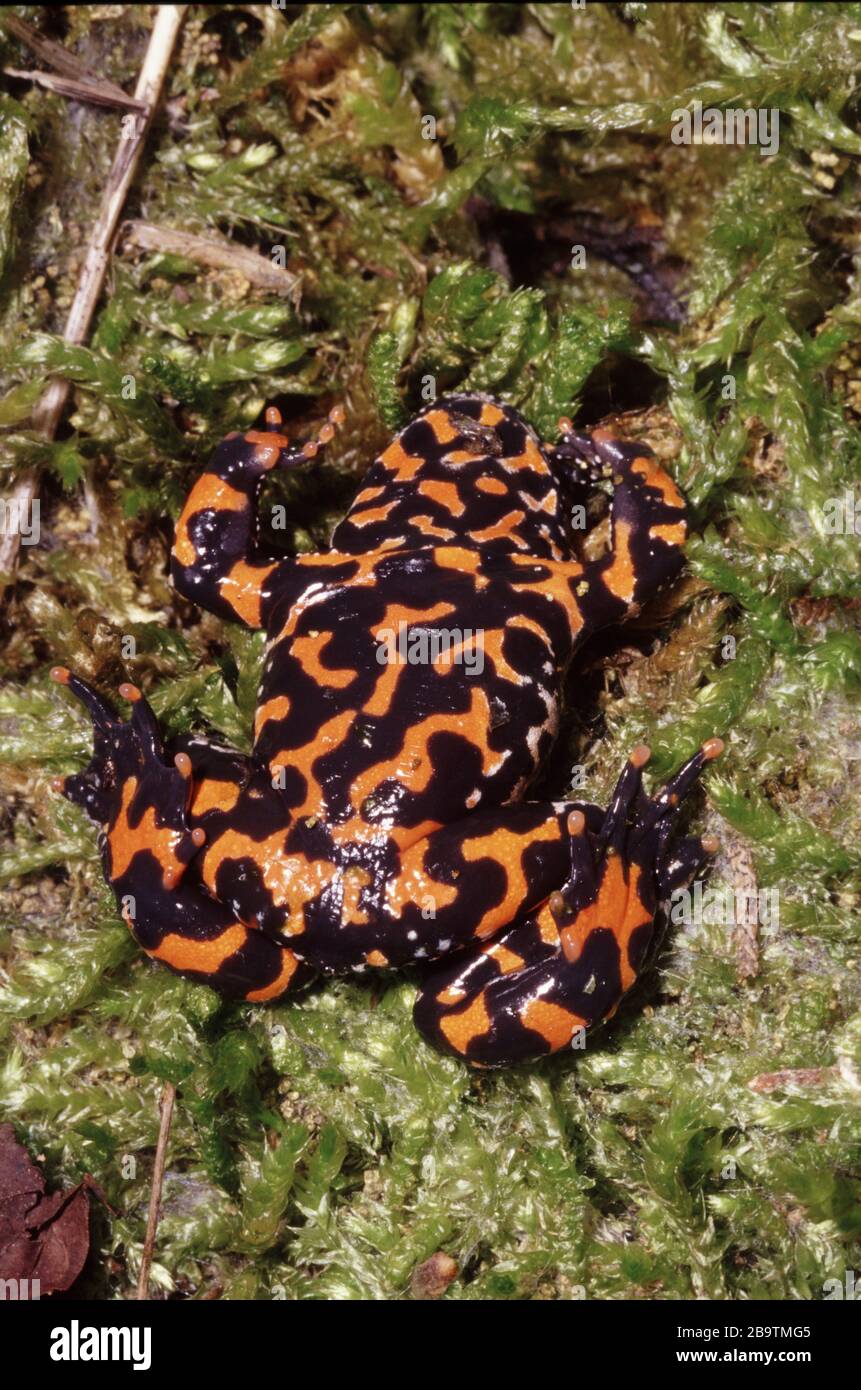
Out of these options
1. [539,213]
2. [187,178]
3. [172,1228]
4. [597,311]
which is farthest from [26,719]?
[539,213]

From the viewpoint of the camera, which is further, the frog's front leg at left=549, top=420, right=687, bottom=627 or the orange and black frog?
the frog's front leg at left=549, top=420, right=687, bottom=627

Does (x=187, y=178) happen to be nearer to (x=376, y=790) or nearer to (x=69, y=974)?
(x=376, y=790)

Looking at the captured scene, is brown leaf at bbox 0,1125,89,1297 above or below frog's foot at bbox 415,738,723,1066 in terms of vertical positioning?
below

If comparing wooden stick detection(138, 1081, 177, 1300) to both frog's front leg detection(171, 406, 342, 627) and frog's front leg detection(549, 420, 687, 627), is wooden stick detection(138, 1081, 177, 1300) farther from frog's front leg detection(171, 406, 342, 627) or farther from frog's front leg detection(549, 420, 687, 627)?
frog's front leg detection(549, 420, 687, 627)

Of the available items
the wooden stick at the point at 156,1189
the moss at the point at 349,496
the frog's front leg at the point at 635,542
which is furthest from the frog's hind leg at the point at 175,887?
the frog's front leg at the point at 635,542

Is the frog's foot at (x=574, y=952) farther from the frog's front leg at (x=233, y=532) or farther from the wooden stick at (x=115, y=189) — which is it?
the wooden stick at (x=115, y=189)

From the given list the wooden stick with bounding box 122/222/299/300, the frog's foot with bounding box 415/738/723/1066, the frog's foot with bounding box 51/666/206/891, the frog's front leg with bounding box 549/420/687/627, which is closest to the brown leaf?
the frog's foot with bounding box 51/666/206/891
